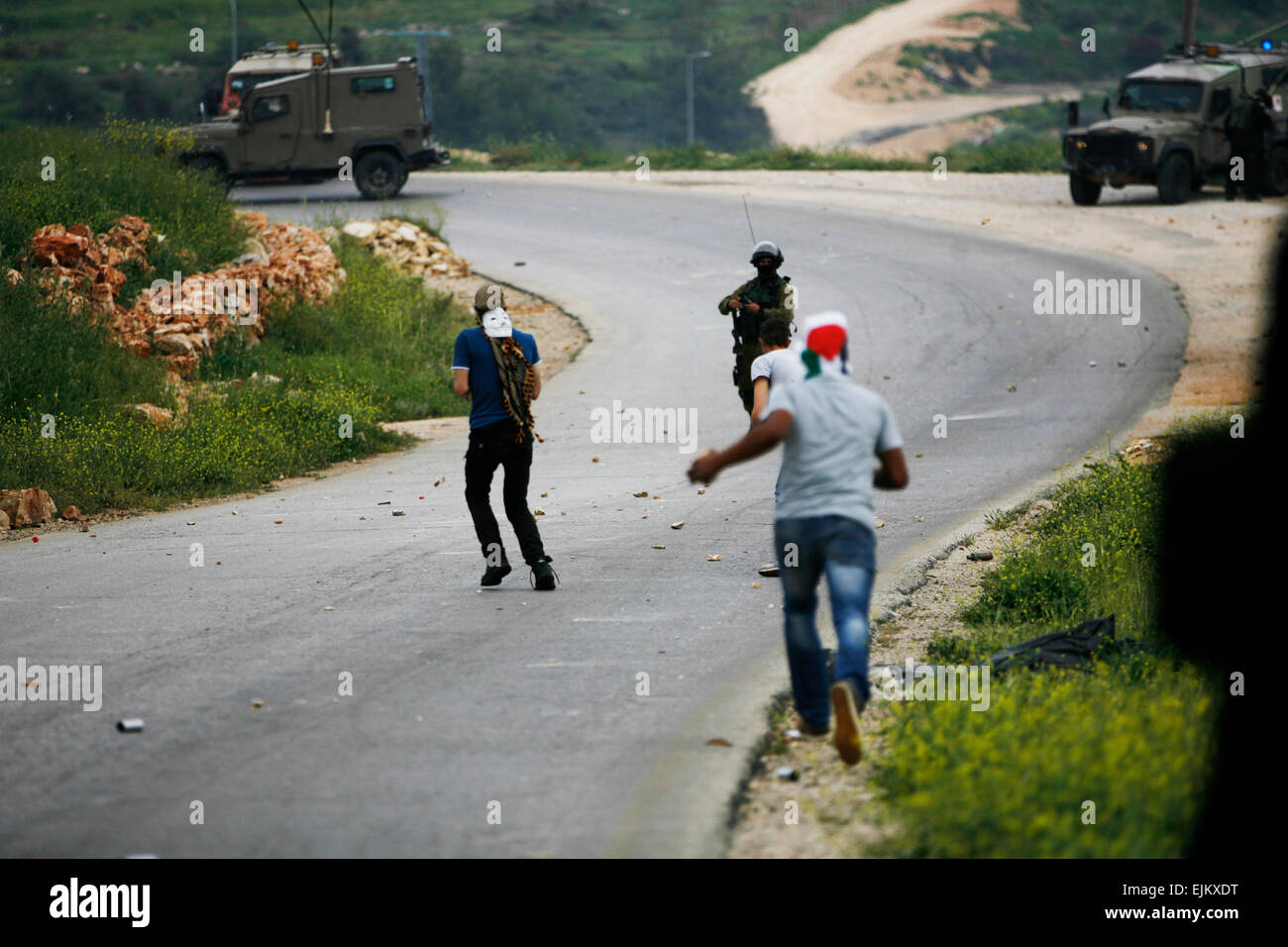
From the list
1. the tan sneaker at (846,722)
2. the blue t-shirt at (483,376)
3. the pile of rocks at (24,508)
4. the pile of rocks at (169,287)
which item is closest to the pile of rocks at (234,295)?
the pile of rocks at (169,287)

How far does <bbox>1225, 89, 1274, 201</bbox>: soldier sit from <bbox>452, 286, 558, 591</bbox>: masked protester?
2344 centimetres

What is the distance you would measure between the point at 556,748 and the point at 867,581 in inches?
58.7

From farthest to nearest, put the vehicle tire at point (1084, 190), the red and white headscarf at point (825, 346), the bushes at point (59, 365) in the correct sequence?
1. the vehicle tire at point (1084, 190)
2. the bushes at point (59, 365)
3. the red and white headscarf at point (825, 346)

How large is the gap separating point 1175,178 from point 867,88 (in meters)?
49.5

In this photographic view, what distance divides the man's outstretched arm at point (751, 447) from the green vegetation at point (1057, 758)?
4.20 feet

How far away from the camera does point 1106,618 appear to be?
724 cm

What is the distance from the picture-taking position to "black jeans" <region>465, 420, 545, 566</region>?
8828 mm

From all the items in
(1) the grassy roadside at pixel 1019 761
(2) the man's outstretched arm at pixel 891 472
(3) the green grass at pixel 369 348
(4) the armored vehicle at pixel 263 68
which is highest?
(4) the armored vehicle at pixel 263 68

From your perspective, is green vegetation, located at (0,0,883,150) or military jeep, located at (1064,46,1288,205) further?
green vegetation, located at (0,0,883,150)

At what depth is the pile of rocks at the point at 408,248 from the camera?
79.2ft

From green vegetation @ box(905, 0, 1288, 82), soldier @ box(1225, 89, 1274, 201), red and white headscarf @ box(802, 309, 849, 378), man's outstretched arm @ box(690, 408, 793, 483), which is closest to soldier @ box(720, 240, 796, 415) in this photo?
red and white headscarf @ box(802, 309, 849, 378)

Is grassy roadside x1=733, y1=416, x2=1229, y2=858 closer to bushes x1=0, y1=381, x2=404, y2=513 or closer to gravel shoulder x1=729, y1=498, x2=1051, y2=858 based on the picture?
gravel shoulder x1=729, y1=498, x2=1051, y2=858

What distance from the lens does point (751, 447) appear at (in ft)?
18.7

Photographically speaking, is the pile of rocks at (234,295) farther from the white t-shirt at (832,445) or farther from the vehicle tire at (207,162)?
the white t-shirt at (832,445)
